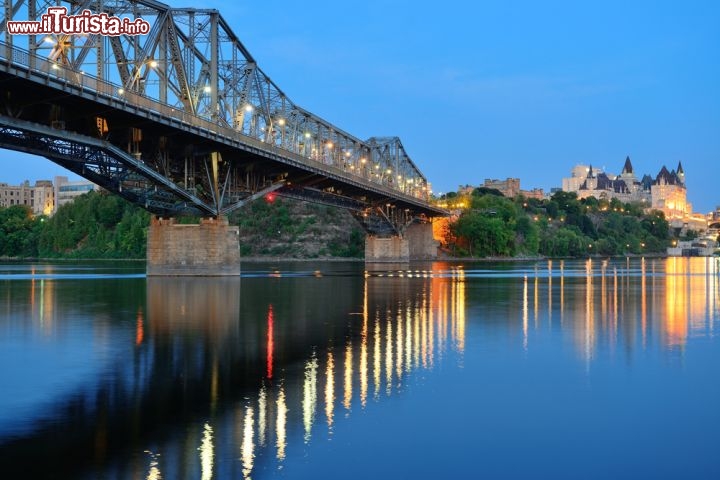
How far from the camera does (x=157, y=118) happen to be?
57562 mm

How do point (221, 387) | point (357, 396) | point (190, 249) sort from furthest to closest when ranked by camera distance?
1. point (190, 249)
2. point (221, 387)
3. point (357, 396)

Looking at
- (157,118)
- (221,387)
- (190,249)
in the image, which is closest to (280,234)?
(190,249)

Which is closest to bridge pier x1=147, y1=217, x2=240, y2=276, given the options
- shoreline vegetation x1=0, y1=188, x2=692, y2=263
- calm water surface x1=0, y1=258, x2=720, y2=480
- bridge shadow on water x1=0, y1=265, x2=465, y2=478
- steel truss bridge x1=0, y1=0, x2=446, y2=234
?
steel truss bridge x1=0, y1=0, x2=446, y2=234

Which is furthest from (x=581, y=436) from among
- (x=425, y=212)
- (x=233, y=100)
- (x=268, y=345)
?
(x=425, y=212)

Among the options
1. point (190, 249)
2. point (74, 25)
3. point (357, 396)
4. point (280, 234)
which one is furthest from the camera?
point (280, 234)

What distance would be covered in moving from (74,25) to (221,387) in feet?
133

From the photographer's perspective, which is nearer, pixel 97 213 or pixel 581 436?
pixel 581 436

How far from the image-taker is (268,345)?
84.5ft

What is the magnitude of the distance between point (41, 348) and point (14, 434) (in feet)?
36.8

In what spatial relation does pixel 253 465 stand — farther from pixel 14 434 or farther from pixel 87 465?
pixel 14 434

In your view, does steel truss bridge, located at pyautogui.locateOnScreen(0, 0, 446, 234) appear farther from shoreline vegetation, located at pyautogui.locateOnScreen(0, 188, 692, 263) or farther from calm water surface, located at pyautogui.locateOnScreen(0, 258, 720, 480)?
shoreline vegetation, located at pyautogui.locateOnScreen(0, 188, 692, 263)

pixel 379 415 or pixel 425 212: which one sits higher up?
pixel 425 212

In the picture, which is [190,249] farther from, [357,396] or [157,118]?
[357,396]

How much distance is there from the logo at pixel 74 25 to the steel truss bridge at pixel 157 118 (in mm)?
514
